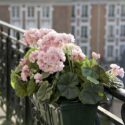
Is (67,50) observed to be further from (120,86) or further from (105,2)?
(105,2)

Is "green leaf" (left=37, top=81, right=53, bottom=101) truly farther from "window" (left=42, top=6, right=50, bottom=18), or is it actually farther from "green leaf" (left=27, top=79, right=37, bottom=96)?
"window" (left=42, top=6, right=50, bottom=18)

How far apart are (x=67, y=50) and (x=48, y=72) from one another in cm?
13

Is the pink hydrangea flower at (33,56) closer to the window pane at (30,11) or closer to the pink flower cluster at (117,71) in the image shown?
the pink flower cluster at (117,71)

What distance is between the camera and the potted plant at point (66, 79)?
1740 mm

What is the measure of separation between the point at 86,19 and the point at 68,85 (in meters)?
40.6

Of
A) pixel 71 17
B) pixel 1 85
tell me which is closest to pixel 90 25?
pixel 71 17

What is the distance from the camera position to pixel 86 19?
1657 inches

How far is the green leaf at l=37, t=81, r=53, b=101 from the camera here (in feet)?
5.85

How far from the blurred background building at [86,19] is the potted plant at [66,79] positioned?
121 feet

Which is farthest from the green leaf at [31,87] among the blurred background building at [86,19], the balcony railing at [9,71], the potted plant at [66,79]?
the blurred background building at [86,19]

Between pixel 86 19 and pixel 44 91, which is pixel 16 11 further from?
pixel 44 91

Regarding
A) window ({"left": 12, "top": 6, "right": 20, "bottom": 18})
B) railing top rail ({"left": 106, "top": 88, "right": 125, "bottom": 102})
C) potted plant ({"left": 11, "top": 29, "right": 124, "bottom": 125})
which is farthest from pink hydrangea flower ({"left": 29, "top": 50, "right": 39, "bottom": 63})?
window ({"left": 12, "top": 6, "right": 20, "bottom": 18})

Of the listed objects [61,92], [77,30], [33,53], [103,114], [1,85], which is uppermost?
[33,53]

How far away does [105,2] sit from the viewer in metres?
42.1
